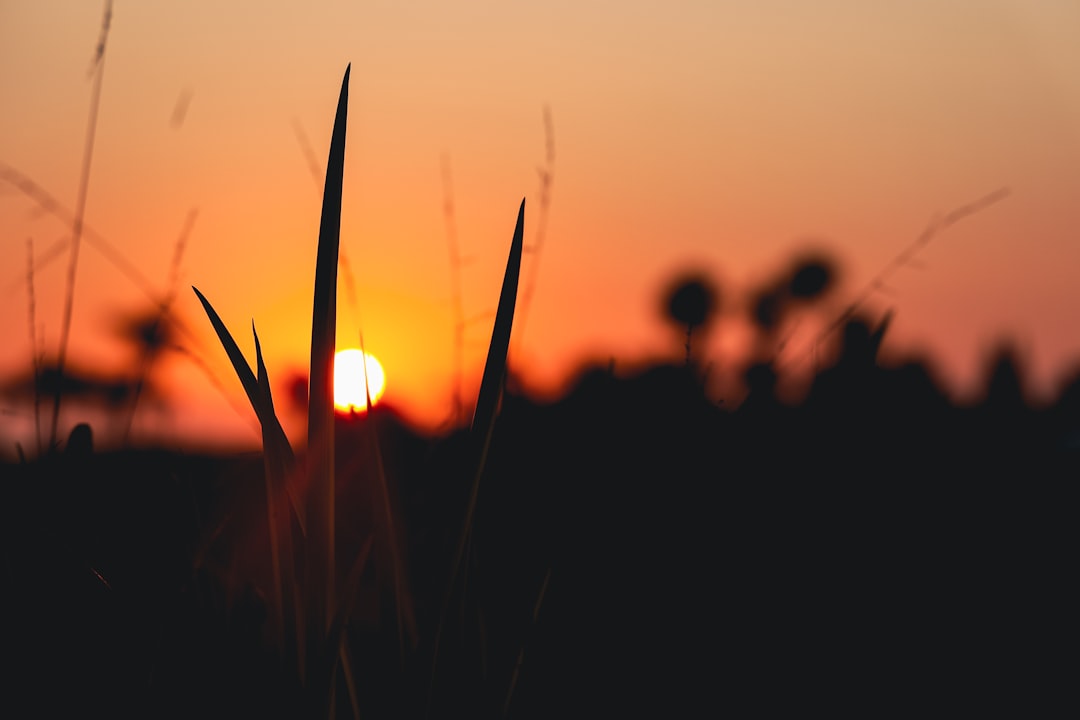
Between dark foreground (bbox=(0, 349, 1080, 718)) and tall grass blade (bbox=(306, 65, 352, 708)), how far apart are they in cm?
8

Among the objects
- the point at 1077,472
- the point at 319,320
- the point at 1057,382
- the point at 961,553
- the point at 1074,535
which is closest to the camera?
the point at 319,320

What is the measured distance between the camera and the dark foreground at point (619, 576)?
38.3 inches

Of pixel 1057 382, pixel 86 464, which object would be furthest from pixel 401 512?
pixel 1057 382

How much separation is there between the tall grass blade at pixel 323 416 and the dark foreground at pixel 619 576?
3.3 inches

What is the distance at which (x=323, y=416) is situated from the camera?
2.68 ft

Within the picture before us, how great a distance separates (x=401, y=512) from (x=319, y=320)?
35 cm

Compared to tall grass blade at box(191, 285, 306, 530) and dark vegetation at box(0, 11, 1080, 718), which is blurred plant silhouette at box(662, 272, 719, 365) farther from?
tall grass blade at box(191, 285, 306, 530)

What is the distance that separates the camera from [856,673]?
116cm

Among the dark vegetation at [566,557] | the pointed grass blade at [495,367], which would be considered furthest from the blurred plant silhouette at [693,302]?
the pointed grass blade at [495,367]

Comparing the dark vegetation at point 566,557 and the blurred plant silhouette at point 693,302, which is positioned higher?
the blurred plant silhouette at point 693,302

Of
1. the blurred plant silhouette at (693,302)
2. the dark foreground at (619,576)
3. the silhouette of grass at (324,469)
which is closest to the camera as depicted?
the silhouette of grass at (324,469)

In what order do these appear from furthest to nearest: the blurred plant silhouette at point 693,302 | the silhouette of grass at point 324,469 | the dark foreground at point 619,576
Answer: the blurred plant silhouette at point 693,302 → the dark foreground at point 619,576 → the silhouette of grass at point 324,469

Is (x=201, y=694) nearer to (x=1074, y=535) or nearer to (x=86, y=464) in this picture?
(x=86, y=464)

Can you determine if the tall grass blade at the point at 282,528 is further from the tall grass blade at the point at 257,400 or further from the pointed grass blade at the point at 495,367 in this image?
the pointed grass blade at the point at 495,367
